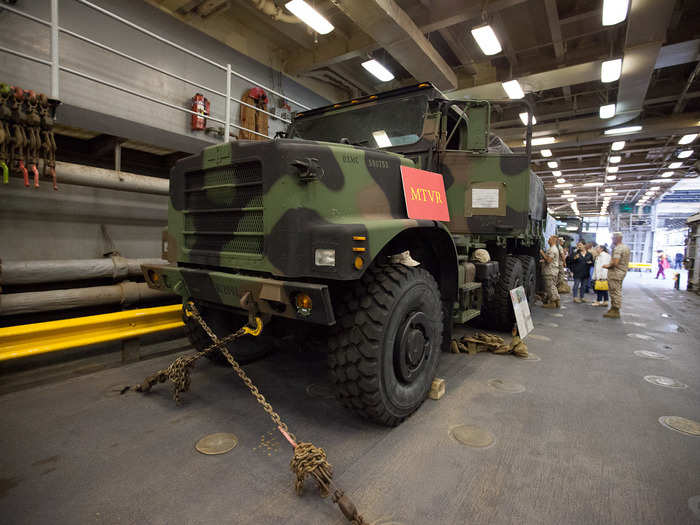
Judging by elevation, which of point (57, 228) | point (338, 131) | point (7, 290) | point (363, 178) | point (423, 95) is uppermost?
point (423, 95)

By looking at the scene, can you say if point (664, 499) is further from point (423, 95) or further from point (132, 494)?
point (423, 95)

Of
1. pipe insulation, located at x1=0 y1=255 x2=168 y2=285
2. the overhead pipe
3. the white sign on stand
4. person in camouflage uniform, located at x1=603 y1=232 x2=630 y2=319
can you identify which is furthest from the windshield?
person in camouflage uniform, located at x1=603 y1=232 x2=630 y2=319

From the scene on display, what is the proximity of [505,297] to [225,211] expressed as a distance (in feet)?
11.8

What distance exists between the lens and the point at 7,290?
10.6 feet

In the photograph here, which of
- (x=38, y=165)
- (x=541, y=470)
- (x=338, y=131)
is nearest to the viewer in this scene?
(x=541, y=470)

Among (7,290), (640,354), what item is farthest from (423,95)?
(7,290)

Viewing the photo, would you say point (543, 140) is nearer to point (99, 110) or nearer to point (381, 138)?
point (381, 138)

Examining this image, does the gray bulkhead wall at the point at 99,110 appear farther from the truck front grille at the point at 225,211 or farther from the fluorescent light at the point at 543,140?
the fluorescent light at the point at 543,140

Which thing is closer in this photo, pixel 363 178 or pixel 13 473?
pixel 13 473

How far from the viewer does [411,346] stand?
2.39 metres

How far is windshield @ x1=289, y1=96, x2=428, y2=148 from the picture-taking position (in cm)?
333

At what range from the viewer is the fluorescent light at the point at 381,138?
340 cm

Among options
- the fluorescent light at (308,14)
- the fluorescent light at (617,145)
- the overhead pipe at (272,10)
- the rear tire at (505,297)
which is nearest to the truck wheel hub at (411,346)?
the rear tire at (505,297)

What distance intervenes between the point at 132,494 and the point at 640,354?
16.2 feet
